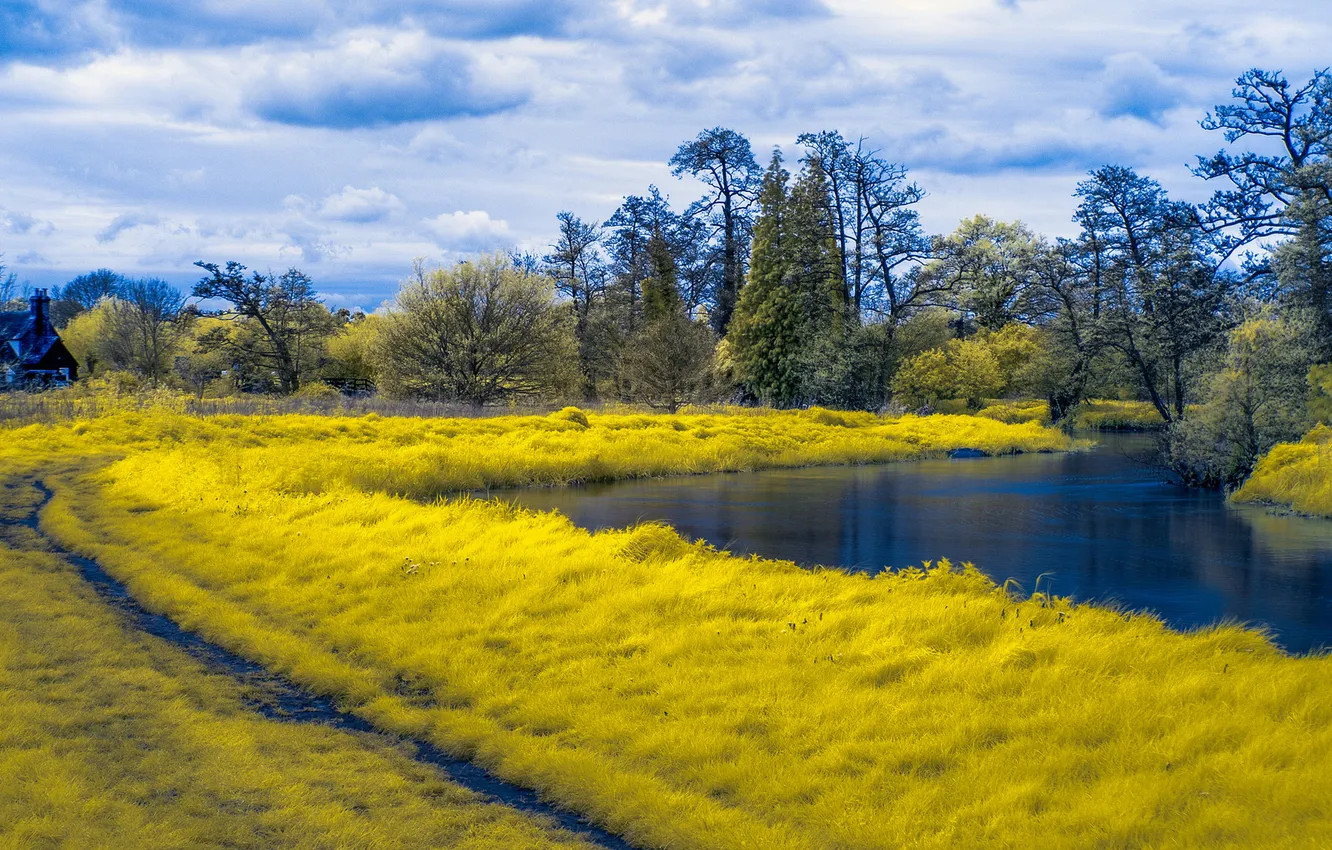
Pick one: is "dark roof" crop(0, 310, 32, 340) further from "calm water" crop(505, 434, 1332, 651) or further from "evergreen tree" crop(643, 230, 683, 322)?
"calm water" crop(505, 434, 1332, 651)

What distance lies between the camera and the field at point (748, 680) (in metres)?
5.09

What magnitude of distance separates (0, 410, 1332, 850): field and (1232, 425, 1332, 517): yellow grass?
9.60 m

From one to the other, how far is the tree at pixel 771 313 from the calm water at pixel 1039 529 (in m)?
18.3

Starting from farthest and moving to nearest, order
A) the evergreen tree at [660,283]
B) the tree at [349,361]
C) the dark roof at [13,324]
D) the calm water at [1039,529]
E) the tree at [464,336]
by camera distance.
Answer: the tree at [349,361] < the evergreen tree at [660,283] < the dark roof at [13,324] < the tree at [464,336] < the calm water at [1039,529]

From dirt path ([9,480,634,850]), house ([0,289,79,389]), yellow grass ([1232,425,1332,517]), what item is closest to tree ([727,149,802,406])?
yellow grass ([1232,425,1332,517])

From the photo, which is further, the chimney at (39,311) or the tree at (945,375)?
the chimney at (39,311)

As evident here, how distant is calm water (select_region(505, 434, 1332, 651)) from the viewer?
496 inches

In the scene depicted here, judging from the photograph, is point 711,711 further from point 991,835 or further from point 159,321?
point 159,321

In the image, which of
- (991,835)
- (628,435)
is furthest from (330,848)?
(628,435)

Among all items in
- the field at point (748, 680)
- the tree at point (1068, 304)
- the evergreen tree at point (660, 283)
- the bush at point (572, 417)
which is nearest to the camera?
the field at point (748, 680)

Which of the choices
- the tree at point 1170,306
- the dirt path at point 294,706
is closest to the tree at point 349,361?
the tree at point 1170,306

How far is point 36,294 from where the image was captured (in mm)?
51250

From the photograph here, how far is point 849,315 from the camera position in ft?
143

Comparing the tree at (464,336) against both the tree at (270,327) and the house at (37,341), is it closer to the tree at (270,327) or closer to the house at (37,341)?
the tree at (270,327)
